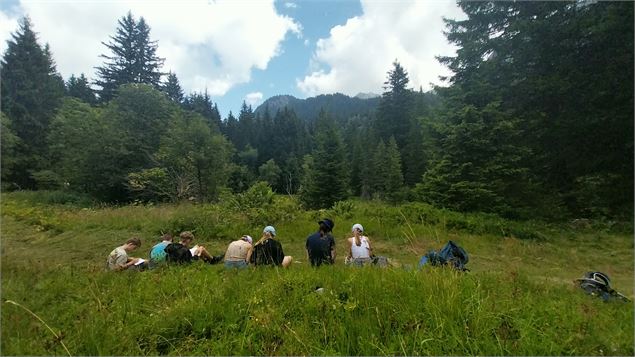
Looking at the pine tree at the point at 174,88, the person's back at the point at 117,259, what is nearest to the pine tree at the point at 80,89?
the pine tree at the point at 174,88

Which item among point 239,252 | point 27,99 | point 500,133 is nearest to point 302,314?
point 239,252

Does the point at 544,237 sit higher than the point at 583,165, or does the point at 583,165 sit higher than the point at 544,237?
the point at 583,165

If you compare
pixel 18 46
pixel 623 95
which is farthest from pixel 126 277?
pixel 18 46

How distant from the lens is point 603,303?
4.35 meters

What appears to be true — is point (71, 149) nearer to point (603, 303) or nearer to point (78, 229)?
point (78, 229)

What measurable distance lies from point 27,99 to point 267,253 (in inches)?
1475

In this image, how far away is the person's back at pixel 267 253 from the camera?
638 centimetres

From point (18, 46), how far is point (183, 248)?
37.8 meters

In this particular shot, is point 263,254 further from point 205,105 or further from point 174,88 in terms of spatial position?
point 205,105

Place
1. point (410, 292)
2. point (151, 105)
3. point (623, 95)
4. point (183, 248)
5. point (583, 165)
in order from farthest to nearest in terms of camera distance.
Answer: point (151, 105) → point (583, 165) → point (623, 95) → point (183, 248) → point (410, 292)

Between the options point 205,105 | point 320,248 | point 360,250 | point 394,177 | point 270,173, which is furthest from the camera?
point 205,105

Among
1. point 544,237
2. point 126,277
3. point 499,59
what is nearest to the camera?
point 126,277

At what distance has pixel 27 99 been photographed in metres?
30.8

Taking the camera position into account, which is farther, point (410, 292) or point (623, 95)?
point (623, 95)
